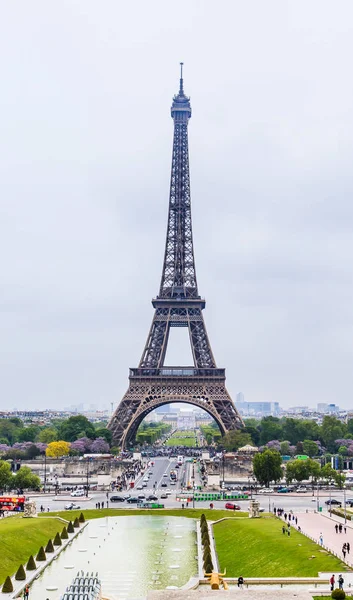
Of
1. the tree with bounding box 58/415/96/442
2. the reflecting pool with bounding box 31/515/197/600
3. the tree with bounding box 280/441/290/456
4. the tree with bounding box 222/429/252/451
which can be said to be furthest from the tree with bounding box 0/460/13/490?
the tree with bounding box 280/441/290/456

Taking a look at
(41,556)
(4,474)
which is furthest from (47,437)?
(41,556)

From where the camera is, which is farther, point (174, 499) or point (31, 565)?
point (174, 499)

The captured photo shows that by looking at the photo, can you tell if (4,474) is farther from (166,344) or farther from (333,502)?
(166,344)

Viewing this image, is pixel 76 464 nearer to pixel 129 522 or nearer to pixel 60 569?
pixel 129 522

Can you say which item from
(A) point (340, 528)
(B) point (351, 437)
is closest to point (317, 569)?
(A) point (340, 528)

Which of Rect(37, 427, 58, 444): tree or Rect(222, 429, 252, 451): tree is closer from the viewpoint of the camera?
Rect(222, 429, 252, 451): tree

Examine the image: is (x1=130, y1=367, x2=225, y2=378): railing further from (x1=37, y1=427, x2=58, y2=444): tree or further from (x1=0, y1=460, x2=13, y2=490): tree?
(x1=0, y1=460, x2=13, y2=490): tree
